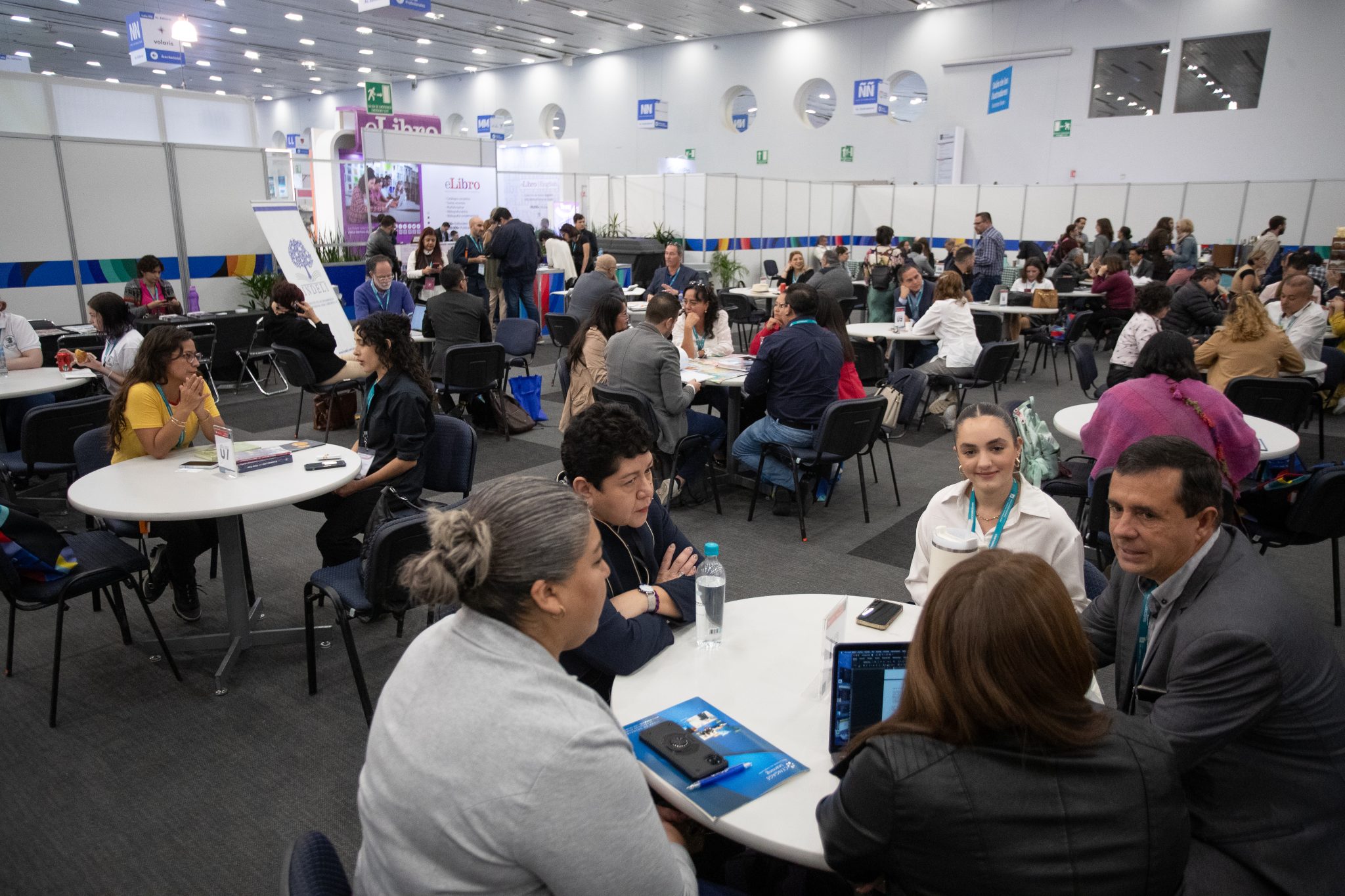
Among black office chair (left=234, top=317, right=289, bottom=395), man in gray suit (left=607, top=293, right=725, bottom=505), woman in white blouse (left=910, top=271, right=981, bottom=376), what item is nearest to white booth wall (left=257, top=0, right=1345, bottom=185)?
black office chair (left=234, top=317, right=289, bottom=395)

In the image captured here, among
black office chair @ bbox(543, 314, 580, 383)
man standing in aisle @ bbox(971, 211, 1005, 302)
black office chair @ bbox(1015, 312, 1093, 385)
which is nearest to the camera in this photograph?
black office chair @ bbox(543, 314, 580, 383)

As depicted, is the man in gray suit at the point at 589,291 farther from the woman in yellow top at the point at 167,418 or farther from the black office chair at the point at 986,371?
the woman in yellow top at the point at 167,418

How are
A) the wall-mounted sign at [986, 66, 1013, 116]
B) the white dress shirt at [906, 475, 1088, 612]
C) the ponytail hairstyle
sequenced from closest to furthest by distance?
the ponytail hairstyle < the white dress shirt at [906, 475, 1088, 612] < the wall-mounted sign at [986, 66, 1013, 116]

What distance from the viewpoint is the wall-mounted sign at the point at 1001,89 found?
13703 mm

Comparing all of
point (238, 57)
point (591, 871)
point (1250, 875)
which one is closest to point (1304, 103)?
point (1250, 875)

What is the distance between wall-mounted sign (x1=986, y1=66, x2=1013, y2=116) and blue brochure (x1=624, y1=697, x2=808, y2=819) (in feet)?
47.4

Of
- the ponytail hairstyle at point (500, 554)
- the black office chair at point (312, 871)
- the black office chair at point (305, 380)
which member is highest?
the ponytail hairstyle at point (500, 554)

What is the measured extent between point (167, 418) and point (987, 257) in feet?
31.3

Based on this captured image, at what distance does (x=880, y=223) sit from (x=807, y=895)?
51.6 ft

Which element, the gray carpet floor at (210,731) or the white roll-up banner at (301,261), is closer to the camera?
the gray carpet floor at (210,731)

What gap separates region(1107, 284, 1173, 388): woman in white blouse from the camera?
225 inches

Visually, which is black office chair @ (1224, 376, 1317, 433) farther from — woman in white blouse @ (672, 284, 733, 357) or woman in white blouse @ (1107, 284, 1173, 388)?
woman in white blouse @ (672, 284, 733, 357)

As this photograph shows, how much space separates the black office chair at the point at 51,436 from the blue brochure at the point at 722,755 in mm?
3733

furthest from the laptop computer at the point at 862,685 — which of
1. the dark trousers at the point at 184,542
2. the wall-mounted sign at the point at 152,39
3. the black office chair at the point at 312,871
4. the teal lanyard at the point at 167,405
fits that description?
the wall-mounted sign at the point at 152,39
